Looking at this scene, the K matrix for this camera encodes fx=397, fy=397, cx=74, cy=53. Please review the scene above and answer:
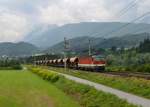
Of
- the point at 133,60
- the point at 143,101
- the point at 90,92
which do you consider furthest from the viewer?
the point at 133,60

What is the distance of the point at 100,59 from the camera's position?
65.0 metres

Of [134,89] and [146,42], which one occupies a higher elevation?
[146,42]

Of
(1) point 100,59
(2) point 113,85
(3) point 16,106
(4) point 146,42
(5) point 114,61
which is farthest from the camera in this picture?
(4) point 146,42

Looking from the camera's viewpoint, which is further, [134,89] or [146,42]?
[146,42]

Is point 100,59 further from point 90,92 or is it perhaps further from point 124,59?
point 90,92

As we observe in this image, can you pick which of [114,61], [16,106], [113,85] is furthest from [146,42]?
[16,106]

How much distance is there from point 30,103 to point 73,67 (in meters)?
61.0

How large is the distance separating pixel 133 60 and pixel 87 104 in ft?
187

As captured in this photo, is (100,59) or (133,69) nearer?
(133,69)

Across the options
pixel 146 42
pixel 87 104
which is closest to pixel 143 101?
pixel 87 104

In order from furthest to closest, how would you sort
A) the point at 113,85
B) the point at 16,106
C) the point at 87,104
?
the point at 113,85, the point at 16,106, the point at 87,104

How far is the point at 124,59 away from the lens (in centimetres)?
8294

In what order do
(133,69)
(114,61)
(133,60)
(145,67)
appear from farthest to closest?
(114,61)
(133,60)
(133,69)
(145,67)

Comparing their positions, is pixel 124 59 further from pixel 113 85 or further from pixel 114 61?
pixel 113 85
